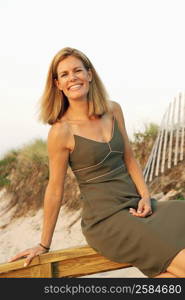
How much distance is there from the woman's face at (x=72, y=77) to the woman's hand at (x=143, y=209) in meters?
0.63

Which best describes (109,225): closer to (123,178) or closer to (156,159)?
(123,178)

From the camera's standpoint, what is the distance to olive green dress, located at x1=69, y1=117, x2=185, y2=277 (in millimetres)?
2271

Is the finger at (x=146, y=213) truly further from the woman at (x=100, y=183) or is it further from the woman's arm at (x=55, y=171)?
the woman's arm at (x=55, y=171)

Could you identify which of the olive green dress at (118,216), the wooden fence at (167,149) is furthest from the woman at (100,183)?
the wooden fence at (167,149)

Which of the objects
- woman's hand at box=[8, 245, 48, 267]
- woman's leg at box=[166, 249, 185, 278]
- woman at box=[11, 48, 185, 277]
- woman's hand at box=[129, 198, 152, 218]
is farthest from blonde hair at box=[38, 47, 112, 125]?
woman's leg at box=[166, 249, 185, 278]

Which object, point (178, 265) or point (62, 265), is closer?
point (178, 265)

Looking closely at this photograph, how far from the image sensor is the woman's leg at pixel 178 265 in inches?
86.8

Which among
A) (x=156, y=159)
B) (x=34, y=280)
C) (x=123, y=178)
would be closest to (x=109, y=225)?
(x=123, y=178)

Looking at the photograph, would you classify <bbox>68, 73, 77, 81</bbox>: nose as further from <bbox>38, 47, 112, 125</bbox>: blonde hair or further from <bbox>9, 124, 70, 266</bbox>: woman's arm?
<bbox>9, 124, 70, 266</bbox>: woman's arm

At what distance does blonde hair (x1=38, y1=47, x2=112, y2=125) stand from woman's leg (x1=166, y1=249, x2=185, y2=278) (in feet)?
2.75

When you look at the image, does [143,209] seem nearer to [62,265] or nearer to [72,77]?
[62,265]

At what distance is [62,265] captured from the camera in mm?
2482

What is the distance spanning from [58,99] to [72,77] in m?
0.16

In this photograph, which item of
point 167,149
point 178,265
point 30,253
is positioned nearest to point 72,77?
point 30,253
